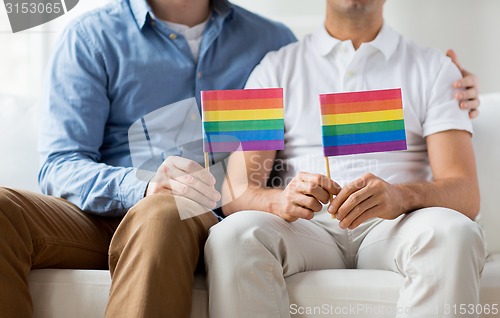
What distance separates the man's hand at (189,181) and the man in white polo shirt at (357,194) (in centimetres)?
9

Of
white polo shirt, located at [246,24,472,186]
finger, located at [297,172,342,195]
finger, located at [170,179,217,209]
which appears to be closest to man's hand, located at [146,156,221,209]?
finger, located at [170,179,217,209]

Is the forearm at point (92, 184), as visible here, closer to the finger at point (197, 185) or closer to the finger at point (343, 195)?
the finger at point (197, 185)

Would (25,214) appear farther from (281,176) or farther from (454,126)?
(454,126)

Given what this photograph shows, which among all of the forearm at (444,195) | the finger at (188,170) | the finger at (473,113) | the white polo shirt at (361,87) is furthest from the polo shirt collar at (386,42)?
the finger at (188,170)

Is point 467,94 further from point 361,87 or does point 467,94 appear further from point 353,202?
point 353,202

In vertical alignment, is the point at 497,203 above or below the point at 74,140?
below

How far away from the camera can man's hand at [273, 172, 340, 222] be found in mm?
1564

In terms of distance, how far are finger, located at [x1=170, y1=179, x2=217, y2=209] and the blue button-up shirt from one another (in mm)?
280

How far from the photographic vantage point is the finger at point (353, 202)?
5.01ft

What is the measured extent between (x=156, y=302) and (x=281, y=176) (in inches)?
25.8

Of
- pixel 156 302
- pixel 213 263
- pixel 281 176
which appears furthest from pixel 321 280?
pixel 281 176

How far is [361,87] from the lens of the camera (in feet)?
6.28

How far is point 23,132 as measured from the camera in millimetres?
2117

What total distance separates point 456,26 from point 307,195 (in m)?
1.47
